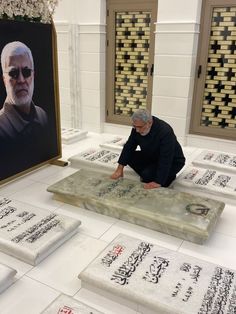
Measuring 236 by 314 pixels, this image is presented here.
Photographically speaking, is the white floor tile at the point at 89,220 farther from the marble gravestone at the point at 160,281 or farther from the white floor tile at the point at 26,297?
the white floor tile at the point at 26,297

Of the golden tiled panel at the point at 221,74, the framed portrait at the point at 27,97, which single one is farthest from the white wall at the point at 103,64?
the framed portrait at the point at 27,97

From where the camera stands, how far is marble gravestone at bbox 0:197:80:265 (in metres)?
2.14

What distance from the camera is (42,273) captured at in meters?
2.04

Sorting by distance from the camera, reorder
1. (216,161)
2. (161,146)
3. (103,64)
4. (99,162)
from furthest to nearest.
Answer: (103,64) → (216,161) → (99,162) → (161,146)

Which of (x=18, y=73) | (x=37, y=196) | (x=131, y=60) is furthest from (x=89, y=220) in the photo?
(x=131, y=60)

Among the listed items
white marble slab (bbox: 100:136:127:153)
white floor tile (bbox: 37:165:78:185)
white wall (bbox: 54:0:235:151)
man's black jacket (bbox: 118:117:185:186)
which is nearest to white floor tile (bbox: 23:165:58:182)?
white floor tile (bbox: 37:165:78:185)

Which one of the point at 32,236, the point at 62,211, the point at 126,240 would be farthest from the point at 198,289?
the point at 62,211

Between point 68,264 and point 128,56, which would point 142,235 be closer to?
point 68,264

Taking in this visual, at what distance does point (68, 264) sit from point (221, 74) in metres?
3.30

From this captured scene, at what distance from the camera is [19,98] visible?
3168 millimetres

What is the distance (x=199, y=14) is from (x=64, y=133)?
252cm

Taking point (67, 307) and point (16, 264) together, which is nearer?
point (67, 307)

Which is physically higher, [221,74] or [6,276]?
[221,74]

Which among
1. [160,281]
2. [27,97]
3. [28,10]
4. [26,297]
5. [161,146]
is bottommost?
[26,297]
